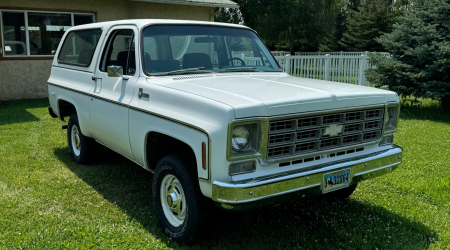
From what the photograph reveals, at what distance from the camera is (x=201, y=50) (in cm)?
453

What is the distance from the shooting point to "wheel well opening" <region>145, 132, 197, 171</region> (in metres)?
3.71

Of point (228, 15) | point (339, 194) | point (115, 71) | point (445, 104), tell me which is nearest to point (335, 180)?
point (339, 194)

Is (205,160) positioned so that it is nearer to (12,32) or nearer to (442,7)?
(442,7)

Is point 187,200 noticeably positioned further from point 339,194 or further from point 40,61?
point 40,61

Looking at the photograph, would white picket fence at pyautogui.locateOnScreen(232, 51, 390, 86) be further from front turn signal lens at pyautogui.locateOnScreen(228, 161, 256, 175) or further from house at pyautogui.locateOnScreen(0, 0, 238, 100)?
front turn signal lens at pyautogui.locateOnScreen(228, 161, 256, 175)

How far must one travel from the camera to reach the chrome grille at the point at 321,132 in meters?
3.18

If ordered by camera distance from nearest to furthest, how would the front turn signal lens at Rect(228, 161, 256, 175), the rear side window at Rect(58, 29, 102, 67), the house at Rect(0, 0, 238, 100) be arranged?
1. the front turn signal lens at Rect(228, 161, 256, 175)
2. the rear side window at Rect(58, 29, 102, 67)
3. the house at Rect(0, 0, 238, 100)

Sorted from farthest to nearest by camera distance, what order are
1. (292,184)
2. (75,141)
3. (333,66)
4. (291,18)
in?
1. (291,18)
2. (333,66)
3. (75,141)
4. (292,184)

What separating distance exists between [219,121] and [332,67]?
1240 cm

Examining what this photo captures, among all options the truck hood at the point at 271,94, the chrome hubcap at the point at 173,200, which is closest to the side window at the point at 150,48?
the truck hood at the point at 271,94

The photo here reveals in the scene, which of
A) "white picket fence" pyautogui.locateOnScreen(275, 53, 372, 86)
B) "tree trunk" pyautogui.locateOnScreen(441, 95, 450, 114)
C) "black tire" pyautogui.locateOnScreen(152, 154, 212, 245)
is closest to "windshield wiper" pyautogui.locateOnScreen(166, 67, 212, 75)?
"black tire" pyautogui.locateOnScreen(152, 154, 212, 245)

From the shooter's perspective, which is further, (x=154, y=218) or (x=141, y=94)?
(x=154, y=218)

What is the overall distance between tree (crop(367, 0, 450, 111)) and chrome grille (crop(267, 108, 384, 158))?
676cm

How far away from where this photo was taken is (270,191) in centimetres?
302
